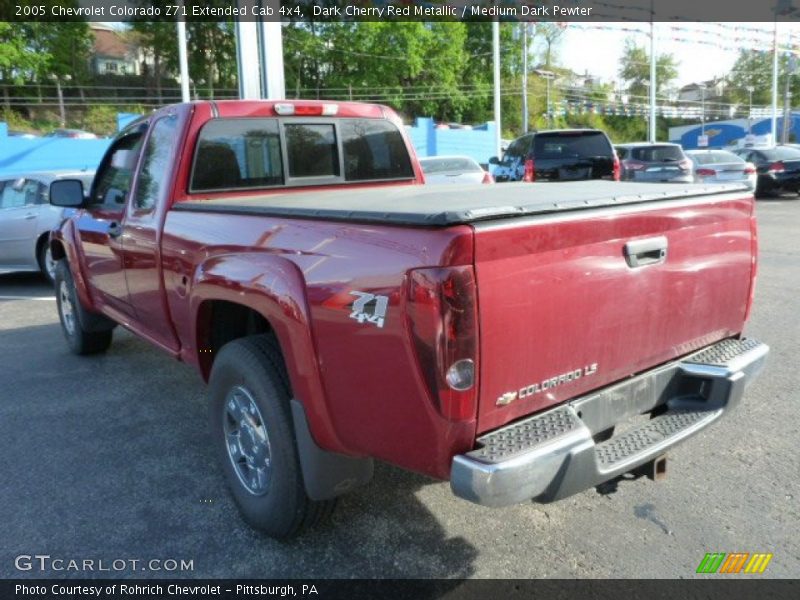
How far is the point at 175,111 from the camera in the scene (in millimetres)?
4043

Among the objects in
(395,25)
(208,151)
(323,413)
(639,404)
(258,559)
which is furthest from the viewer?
(395,25)

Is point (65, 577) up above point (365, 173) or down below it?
below

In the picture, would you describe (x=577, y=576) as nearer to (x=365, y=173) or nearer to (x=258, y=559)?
(x=258, y=559)

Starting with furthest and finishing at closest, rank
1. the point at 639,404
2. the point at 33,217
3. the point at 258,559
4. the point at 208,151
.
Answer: the point at 33,217 < the point at 208,151 < the point at 258,559 < the point at 639,404

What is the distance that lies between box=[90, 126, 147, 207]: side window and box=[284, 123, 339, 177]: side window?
92cm

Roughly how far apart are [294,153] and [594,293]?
98.4 inches

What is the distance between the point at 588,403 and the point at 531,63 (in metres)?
75.0

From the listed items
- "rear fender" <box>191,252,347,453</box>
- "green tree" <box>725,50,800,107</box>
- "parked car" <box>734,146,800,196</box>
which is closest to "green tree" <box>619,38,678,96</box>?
"green tree" <box>725,50,800,107</box>

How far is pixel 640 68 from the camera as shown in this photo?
88.1 meters

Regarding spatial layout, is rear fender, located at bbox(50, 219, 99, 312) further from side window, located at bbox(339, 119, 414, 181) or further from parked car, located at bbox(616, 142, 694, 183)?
parked car, located at bbox(616, 142, 694, 183)

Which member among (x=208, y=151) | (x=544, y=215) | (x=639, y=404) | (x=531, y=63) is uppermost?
(x=531, y=63)

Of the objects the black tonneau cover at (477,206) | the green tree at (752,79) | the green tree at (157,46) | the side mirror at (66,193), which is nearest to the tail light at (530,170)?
the side mirror at (66,193)

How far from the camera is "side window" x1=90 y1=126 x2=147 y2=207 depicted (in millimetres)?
4465

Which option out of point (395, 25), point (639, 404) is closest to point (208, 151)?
point (639, 404)
